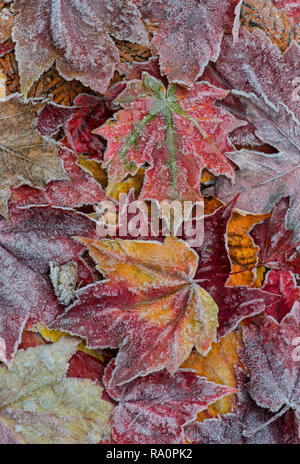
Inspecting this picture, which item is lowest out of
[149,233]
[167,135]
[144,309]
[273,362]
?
[273,362]

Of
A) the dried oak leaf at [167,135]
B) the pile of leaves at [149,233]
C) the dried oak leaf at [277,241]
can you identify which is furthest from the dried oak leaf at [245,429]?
the dried oak leaf at [167,135]

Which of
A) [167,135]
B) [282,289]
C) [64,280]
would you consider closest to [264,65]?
[167,135]

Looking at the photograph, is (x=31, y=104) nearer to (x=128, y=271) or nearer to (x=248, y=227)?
(x=128, y=271)

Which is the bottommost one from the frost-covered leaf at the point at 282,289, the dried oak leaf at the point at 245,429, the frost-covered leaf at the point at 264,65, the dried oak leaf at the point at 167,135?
the dried oak leaf at the point at 245,429

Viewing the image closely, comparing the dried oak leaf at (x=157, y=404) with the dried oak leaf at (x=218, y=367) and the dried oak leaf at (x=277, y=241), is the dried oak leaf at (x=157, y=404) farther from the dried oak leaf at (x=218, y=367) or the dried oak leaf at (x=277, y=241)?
the dried oak leaf at (x=277, y=241)

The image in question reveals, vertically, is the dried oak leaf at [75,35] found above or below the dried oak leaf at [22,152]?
above

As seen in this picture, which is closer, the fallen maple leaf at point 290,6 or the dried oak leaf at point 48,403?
the dried oak leaf at point 48,403

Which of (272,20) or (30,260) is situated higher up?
(272,20)

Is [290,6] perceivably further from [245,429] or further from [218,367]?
[245,429]
